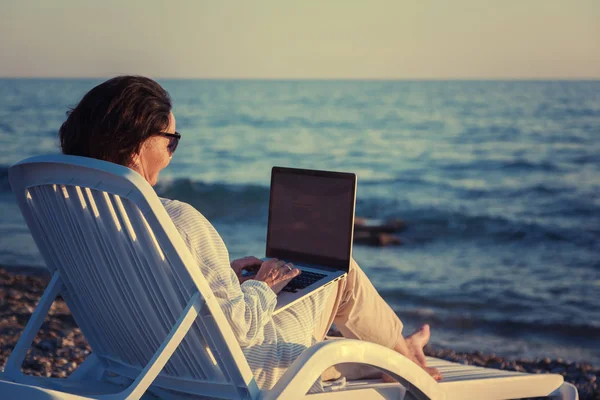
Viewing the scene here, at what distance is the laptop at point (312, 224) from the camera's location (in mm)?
3225

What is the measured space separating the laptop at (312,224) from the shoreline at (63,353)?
201cm

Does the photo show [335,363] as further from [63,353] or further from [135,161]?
[63,353]

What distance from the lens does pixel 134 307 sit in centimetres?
264

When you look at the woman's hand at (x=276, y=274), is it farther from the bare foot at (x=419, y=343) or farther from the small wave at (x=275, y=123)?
the small wave at (x=275, y=123)

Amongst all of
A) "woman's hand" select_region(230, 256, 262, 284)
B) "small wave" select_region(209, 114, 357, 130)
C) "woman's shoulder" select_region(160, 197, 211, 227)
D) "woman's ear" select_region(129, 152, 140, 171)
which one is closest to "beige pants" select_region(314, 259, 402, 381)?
"woman's hand" select_region(230, 256, 262, 284)

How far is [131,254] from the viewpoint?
251cm

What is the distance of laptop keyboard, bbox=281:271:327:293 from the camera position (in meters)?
3.12

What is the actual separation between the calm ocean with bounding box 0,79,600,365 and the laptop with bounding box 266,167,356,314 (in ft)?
3.09

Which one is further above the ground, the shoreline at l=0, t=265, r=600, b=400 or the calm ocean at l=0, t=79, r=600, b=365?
the shoreline at l=0, t=265, r=600, b=400

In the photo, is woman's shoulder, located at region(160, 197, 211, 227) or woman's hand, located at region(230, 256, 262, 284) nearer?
woman's shoulder, located at region(160, 197, 211, 227)

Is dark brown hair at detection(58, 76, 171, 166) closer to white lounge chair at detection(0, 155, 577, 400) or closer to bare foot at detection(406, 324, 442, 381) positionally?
white lounge chair at detection(0, 155, 577, 400)

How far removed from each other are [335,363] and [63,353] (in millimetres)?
3098

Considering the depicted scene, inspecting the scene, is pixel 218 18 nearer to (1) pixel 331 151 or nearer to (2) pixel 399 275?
(1) pixel 331 151

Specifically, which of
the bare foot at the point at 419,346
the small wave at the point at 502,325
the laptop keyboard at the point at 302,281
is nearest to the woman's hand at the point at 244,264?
the laptop keyboard at the point at 302,281
